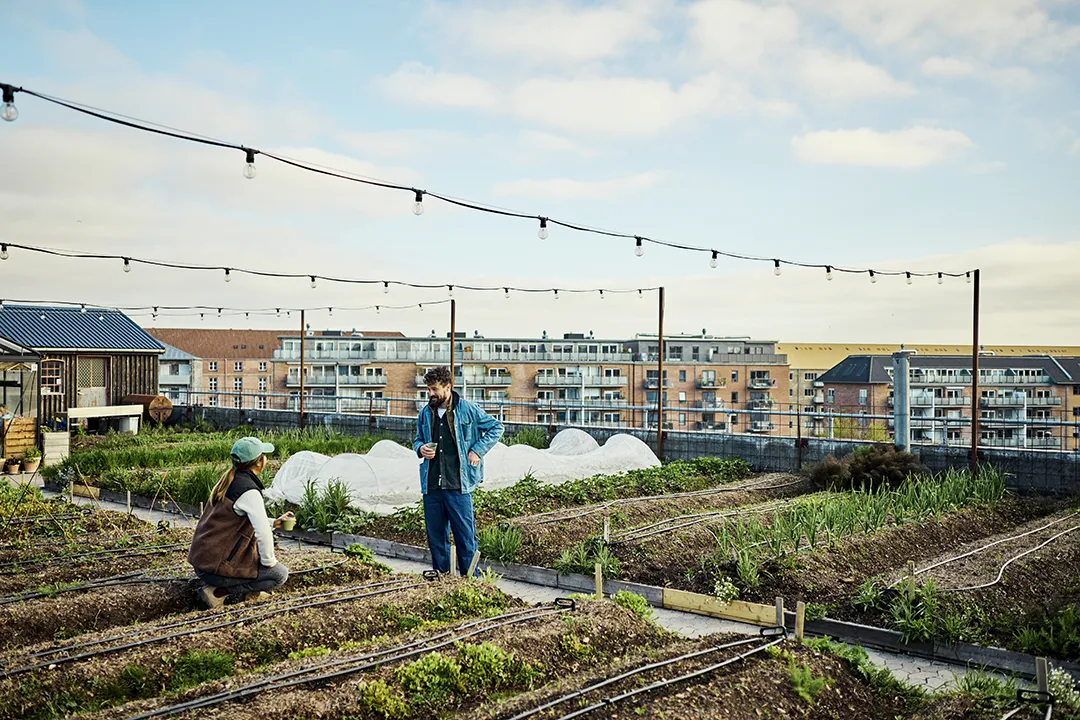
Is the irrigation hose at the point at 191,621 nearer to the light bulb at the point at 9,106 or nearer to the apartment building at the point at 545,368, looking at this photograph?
the light bulb at the point at 9,106

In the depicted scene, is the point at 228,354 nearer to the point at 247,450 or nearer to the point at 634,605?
the point at 247,450

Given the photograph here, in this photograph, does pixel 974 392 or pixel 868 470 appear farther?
pixel 974 392

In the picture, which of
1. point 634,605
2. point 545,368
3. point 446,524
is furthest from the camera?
point 545,368

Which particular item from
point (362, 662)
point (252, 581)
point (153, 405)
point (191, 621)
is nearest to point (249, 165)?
point (252, 581)

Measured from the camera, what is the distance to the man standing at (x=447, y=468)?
6742mm

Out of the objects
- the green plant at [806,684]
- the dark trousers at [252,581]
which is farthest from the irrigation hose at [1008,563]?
the dark trousers at [252,581]

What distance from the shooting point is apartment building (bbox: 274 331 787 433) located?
49938 millimetres

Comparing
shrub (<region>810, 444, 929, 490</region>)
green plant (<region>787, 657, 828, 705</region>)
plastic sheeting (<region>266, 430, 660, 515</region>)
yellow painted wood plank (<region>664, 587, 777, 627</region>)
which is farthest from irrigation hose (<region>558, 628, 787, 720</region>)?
shrub (<region>810, 444, 929, 490</region>)

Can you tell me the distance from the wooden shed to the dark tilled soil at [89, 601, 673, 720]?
16787 mm

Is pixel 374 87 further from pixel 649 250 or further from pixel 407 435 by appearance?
pixel 407 435

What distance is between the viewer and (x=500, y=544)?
7898mm

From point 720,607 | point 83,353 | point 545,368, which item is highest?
point 83,353

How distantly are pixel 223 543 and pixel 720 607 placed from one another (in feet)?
11.0

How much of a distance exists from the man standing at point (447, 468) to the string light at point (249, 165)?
200 cm
